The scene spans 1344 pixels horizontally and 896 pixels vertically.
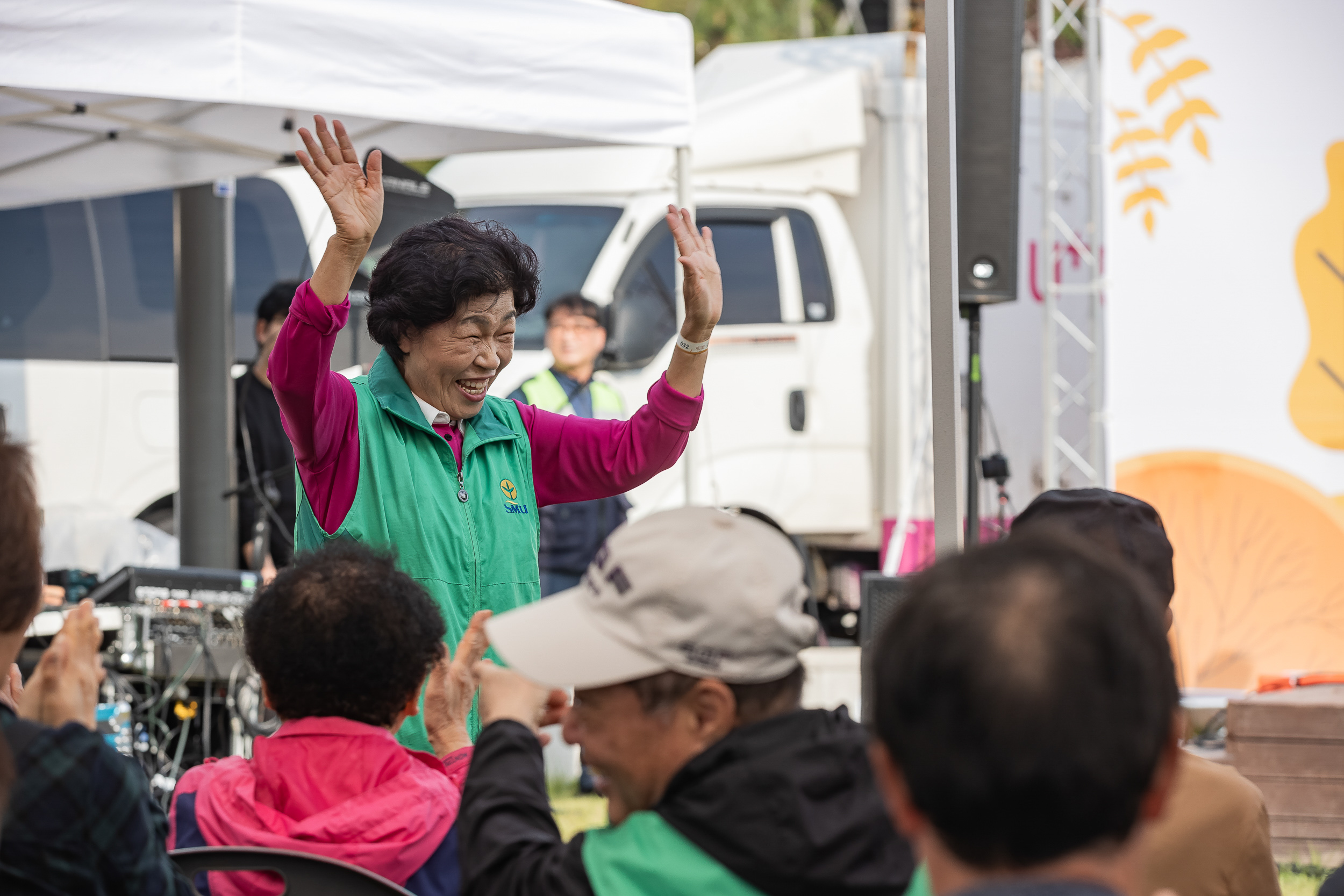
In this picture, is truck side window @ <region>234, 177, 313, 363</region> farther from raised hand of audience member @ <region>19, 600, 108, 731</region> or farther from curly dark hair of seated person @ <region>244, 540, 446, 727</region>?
raised hand of audience member @ <region>19, 600, 108, 731</region>

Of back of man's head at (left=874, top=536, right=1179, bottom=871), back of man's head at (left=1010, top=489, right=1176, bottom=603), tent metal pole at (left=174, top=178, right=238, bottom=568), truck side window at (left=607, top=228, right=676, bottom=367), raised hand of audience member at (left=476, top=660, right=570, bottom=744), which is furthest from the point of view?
truck side window at (left=607, top=228, right=676, bottom=367)

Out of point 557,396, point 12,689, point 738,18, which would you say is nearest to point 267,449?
point 557,396

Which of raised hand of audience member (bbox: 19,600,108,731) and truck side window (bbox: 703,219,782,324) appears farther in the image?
truck side window (bbox: 703,219,782,324)

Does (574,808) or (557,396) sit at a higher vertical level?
(557,396)

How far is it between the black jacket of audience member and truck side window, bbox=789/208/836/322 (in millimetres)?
5704

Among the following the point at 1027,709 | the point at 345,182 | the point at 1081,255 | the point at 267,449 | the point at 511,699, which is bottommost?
the point at 511,699

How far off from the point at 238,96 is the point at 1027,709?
10.3ft

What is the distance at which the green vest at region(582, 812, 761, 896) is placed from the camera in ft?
3.79

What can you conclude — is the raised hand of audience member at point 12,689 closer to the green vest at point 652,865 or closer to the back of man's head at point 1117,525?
the green vest at point 652,865

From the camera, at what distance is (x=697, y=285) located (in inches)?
93.8

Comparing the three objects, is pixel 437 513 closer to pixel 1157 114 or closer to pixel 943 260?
pixel 943 260

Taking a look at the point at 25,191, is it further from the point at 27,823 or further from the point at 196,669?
the point at 27,823

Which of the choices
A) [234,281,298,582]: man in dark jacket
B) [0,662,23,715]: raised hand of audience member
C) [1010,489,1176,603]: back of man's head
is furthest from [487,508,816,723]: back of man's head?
[234,281,298,582]: man in dark jacket

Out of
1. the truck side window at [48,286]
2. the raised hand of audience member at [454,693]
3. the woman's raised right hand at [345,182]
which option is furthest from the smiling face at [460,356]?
the truck side window at [48,286]
